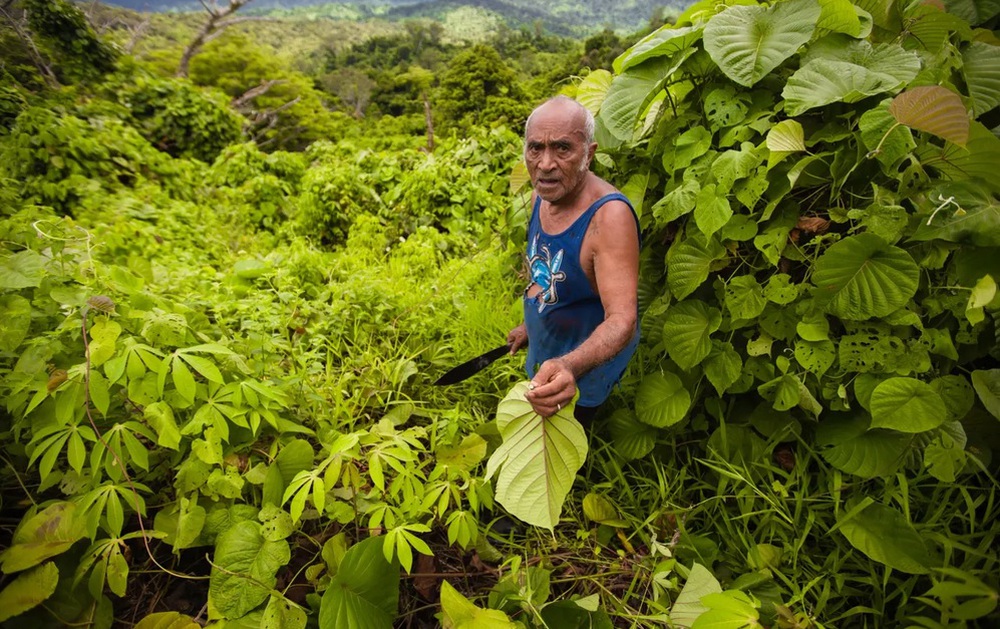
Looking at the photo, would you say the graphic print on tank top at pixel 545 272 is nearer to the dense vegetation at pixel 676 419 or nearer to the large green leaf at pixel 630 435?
the dense vegetation at pixel 676 419

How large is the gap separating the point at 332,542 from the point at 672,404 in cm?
110

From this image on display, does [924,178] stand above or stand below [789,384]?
above

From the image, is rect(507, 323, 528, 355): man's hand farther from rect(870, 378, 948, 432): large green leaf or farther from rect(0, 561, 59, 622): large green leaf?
rect(0, 561, 59, 622): large green leaf

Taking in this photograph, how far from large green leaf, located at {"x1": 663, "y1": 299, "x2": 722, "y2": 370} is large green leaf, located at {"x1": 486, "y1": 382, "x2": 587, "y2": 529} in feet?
1.95

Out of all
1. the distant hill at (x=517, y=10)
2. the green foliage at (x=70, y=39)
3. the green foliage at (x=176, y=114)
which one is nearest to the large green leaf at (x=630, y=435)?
the green foliage at (x=70, y=39)

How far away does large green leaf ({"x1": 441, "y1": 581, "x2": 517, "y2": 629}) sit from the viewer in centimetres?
99

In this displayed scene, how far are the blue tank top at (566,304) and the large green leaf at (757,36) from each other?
449mm

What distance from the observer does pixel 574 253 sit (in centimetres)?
134

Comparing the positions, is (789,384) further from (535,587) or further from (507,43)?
(507,43)

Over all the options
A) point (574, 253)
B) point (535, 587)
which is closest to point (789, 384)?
point (574, 253)

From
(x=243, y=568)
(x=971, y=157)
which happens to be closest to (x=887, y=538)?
(x=971, y=157)

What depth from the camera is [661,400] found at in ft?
4.99

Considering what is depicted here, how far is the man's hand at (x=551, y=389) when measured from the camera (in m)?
0.95

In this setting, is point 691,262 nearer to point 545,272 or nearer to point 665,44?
point 545,272
